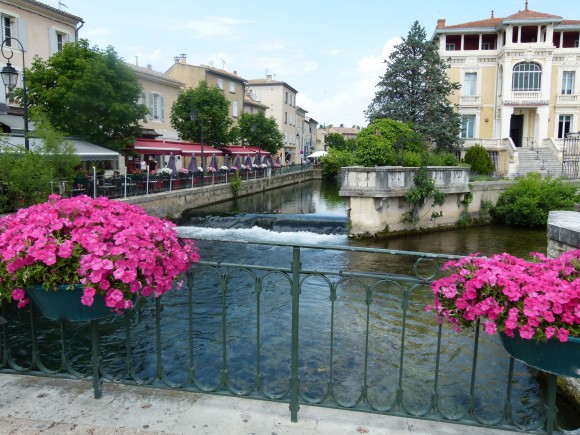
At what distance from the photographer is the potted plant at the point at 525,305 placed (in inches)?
106

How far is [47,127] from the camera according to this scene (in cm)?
1664

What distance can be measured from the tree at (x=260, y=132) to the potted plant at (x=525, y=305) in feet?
143

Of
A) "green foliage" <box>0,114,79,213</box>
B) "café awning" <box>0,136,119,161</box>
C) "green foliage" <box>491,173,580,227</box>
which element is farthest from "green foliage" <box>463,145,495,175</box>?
"green foliage" <box>0,114,79,213</box>

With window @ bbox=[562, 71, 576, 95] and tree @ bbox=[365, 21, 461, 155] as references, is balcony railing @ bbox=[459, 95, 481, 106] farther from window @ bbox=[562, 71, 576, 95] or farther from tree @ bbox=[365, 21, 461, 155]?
window @ bbox=[562, 71, 576, 95]

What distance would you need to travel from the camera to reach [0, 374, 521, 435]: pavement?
330 centimetres

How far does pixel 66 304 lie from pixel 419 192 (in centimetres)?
1726

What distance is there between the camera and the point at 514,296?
9.02 feet

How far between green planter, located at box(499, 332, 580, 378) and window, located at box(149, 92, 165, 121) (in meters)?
34.9

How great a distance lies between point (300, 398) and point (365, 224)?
49.2 ft

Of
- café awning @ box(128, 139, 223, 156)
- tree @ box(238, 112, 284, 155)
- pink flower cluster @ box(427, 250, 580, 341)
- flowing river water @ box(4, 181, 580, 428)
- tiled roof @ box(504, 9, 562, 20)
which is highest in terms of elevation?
tiled roof @ box(504, 9, 562, 20)

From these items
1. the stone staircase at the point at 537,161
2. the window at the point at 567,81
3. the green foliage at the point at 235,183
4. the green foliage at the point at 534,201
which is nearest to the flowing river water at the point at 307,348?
the green foliage at the point at 534,201

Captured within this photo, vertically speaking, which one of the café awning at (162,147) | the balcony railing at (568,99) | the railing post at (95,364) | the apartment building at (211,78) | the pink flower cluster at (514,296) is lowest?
the railing post at (95,364)

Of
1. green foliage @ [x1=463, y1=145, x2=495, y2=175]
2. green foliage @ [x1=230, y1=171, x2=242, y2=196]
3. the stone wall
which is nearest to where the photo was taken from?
the stone wall

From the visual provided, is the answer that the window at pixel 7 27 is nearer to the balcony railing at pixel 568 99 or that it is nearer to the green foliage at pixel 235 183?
the green foliage at pixel 235 183
